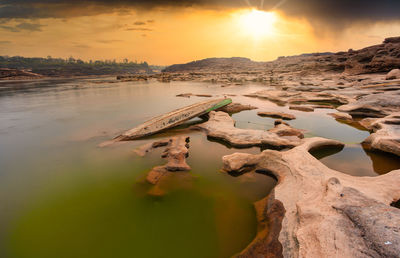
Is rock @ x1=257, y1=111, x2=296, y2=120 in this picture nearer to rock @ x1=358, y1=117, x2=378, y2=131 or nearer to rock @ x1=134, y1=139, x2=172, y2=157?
rock @ x1=358, y1=117, x2=378, y2=131

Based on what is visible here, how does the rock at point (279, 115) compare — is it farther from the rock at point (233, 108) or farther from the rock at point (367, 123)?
the rock at point (367, 123)

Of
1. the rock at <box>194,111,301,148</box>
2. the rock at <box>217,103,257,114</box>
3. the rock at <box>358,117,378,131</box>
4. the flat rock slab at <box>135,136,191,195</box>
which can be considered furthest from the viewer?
the rock at <box>217,103,257,114</box>

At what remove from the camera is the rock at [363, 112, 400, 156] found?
4.79 metres

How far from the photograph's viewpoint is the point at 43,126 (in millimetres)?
8438

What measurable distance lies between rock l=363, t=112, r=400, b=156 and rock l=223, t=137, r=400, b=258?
189 cm

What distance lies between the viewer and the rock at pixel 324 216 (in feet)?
6.21

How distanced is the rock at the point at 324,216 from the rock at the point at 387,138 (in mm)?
1888

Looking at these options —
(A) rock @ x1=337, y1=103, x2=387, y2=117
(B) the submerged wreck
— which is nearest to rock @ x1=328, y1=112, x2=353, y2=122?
(A) rock @ x1=337, y1=103, x2=387, y2=117

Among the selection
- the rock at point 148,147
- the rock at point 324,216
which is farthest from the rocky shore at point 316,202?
the rock at point 148,147

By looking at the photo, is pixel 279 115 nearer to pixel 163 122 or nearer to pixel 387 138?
pixel 387 138

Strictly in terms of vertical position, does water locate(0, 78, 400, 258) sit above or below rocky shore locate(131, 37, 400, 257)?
below

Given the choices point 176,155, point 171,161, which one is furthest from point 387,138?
point 171,161

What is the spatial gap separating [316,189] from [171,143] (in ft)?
12.5

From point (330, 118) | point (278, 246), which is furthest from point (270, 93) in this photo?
point (278, 246)
